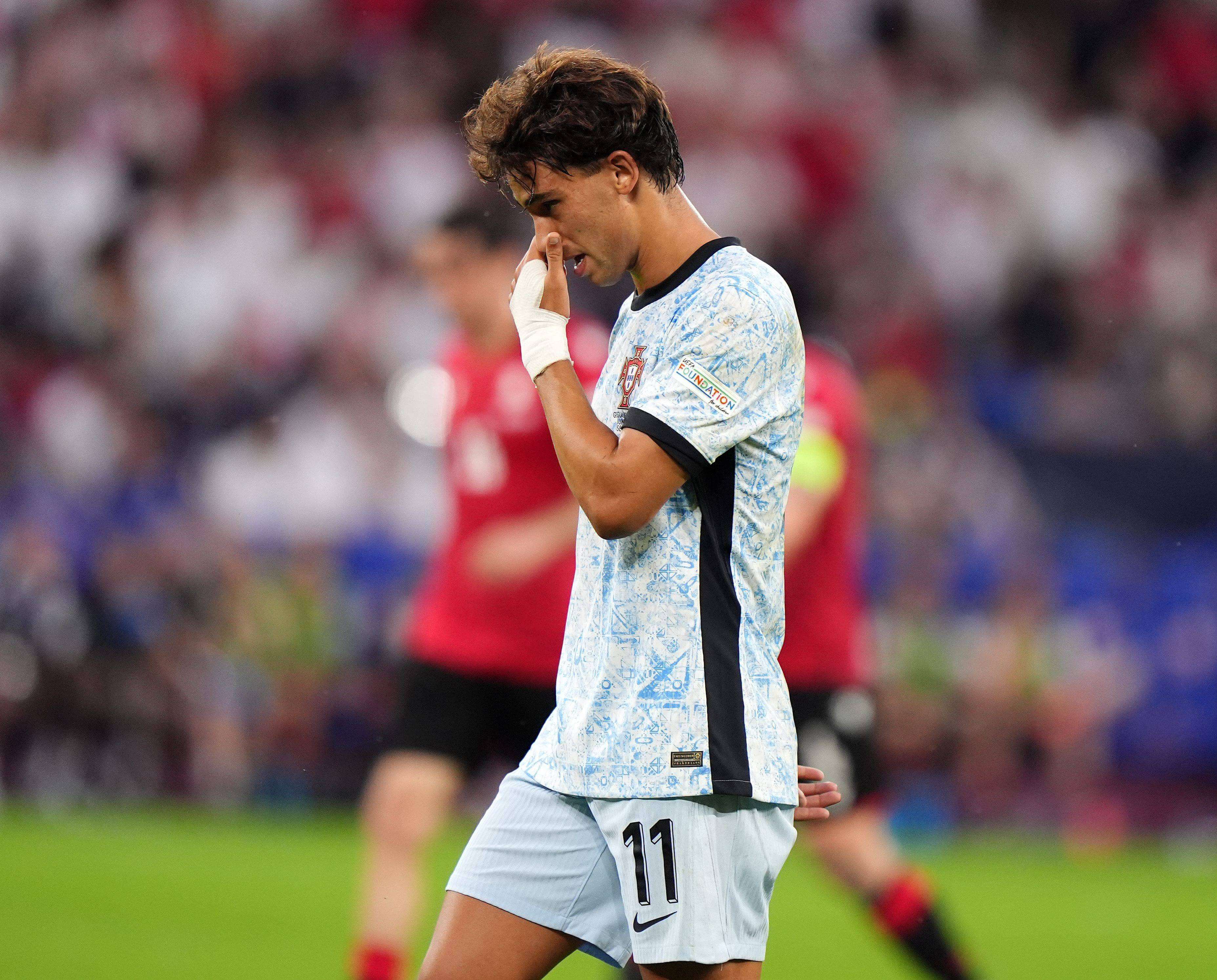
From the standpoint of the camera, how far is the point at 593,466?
9.04 ft

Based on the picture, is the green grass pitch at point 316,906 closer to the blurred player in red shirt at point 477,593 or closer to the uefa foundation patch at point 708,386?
the blurred player in red shirt at point 477,593

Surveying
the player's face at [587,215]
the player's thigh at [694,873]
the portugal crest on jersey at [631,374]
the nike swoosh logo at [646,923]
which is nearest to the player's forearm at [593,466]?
the portugal crest on jersey at [631,374]

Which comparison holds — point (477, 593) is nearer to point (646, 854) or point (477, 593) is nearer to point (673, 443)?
point (646, 854)

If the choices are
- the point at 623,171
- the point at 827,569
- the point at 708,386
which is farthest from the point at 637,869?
the point at 827,569

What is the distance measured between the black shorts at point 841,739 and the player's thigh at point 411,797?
1.02 meters

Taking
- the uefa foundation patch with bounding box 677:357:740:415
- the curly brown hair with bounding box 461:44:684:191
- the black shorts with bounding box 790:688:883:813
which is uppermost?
the curly brown hair with bounding box 461:44:684:191

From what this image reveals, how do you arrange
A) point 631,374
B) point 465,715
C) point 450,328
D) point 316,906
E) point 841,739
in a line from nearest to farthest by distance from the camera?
1. point 631,374
2. point 841,739
3. point 465,715
4. point 316,906
5. point 450,328

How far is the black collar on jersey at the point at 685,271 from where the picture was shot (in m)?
2.95

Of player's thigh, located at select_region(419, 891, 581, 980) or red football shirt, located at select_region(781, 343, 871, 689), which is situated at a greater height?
red football shirt, located at select_region(781, 343, 871, 689)

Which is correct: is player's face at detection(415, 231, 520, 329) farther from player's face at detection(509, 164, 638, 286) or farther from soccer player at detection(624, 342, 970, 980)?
player's face at detection(509, 164, 638, 286)

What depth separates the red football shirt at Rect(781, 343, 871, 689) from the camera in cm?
493

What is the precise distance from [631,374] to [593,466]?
0.27m

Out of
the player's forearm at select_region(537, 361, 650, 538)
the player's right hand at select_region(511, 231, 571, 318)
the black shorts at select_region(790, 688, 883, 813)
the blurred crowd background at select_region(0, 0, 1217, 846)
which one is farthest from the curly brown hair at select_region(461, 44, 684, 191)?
the blurred crowd background at select_region(0, 0, 1217, 846)

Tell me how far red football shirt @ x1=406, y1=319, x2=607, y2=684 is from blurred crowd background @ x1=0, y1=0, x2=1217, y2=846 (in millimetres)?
4675
